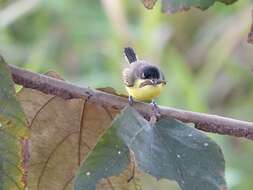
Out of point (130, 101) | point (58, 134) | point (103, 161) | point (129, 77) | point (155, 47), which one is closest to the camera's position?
point (103, 161)

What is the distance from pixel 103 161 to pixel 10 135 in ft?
0.44

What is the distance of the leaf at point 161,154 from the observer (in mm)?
858

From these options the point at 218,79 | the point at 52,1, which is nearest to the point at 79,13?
the point at 52,1

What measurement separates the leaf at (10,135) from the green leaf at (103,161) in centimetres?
10

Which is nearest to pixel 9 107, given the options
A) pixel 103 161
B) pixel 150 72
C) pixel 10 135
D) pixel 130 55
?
pixel 10 135

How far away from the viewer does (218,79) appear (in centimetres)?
293

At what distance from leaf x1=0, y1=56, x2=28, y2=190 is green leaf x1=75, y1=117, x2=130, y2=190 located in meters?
0.10

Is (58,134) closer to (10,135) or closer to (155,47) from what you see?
(10,135)

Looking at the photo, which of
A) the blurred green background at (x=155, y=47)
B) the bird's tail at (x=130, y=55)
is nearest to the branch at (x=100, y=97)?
the bird's tail at (x=130, y=55)

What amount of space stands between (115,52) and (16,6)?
41 centimetres

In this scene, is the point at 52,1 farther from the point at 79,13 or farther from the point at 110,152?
the point at 110,152

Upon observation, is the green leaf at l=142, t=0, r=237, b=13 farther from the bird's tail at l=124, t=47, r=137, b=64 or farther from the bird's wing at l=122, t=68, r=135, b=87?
the bird's tail at l=124, t=47, r=137, b=64

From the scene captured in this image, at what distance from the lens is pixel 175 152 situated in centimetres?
91

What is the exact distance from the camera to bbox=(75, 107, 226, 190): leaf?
0.86 meters
